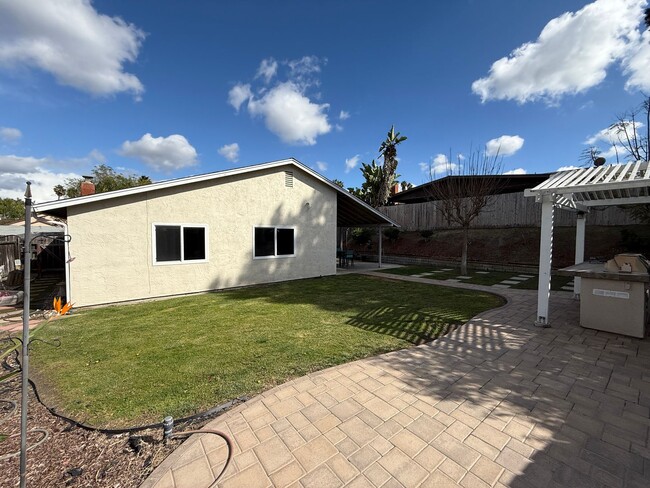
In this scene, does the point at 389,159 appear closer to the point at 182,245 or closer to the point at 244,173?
the point at 244,173

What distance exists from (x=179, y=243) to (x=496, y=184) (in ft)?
54.0

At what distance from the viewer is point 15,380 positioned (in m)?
3.59

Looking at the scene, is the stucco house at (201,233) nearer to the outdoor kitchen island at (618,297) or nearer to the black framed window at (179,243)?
the black framed window at (179,243)

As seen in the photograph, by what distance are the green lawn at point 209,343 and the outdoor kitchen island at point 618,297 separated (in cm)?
211

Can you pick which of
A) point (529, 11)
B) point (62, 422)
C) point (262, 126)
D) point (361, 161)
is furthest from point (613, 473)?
point (361, 161)

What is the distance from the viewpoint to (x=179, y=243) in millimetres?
8594

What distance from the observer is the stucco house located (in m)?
7.27

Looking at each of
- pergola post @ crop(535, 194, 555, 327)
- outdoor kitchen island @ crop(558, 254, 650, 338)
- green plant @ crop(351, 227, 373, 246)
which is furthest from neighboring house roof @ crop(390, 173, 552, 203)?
outdoor kitchen island @ crop(558, 254, 650, 338)

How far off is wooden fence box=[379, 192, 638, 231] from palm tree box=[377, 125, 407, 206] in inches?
258

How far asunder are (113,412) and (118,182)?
124 ft

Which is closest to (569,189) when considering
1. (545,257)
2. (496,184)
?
(545,257)

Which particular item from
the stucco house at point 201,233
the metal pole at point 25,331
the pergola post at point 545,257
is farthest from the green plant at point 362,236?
the metal pole at point 25,331

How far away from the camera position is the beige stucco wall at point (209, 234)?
7305 mm

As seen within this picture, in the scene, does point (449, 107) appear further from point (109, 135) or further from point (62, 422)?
point (109, 135)
